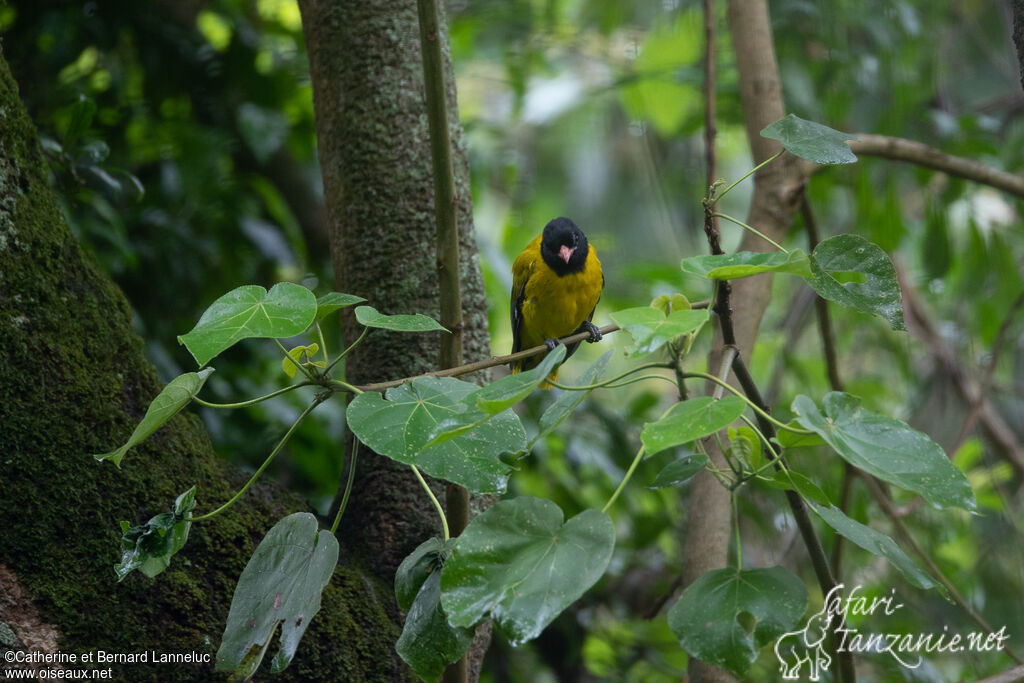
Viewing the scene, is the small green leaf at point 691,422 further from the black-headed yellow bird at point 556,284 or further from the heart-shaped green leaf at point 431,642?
the black-headed yellow bird at point 556,284

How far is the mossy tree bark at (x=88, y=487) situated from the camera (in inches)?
51.8

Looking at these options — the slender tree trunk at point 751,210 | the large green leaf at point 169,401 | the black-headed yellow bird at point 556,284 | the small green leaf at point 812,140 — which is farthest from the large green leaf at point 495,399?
the black-headed yellow bird at point 556,284

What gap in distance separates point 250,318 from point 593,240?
356 centimetres

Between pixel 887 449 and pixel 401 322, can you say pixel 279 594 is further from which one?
pixel 887 449

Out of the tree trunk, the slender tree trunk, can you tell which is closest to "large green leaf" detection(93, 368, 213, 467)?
the tree trunk

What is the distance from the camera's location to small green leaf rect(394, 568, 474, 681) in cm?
116

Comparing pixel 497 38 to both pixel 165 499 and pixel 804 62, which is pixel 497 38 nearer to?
pixel 804 62

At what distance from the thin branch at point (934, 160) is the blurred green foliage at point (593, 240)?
676 mm

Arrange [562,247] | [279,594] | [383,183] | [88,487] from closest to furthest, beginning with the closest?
1. [279,594]
2. [88,487]
3. [383,183]
4. [562,247]

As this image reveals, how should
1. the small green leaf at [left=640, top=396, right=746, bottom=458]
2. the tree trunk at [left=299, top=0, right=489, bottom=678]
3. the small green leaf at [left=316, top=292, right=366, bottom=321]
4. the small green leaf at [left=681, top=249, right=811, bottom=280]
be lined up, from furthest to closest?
1. the tree trunk at [left=299, top=0, right=489, bottom=678]
2. the small green leaf at [left=316, top=292, right=366, bottom=321]
3. the small green leaf at [left=681, top=249, right=811, bottom=280]
4. the small green leaf at [left=640, top=396, right=746, bottom=458]

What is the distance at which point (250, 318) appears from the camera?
110 cm

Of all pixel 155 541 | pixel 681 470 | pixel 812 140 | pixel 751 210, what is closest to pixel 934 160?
pixel 751 210

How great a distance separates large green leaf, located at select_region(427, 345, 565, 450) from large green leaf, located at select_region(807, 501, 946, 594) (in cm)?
40

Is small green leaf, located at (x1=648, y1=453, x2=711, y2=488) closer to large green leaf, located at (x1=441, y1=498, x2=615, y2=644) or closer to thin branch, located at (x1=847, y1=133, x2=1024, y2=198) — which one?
large green leaf, located at (x1=441, y1=498, x2=615, y2=644)
